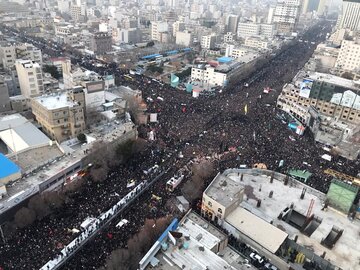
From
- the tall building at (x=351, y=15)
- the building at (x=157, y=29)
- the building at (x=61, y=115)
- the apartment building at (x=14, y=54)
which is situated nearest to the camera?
the building at (x=61, y=115)

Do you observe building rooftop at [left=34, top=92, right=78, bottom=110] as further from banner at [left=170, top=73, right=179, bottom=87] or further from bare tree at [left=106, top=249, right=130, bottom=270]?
banner at [left=170, top=73, right=179, bottom=87]

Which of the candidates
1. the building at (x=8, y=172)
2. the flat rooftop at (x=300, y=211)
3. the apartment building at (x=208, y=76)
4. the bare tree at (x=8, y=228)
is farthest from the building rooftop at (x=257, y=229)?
the apartment building at (x=208, y=76)

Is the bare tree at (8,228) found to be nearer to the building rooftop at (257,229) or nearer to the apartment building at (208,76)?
the building rooftop at (257,229)

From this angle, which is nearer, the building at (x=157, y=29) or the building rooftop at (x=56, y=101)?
the building rooftop at (x=56, y=101)

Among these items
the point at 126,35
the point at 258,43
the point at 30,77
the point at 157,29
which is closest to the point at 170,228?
the point at 30,77

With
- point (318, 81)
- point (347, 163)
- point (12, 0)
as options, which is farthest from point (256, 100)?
point (12, 0)

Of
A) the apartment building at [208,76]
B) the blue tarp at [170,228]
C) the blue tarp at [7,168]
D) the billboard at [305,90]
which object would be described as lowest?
the blue tarp at [170,228]

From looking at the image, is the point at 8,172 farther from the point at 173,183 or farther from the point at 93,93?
the point at 93,93

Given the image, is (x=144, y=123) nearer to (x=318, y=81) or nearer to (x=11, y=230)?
(x=11, y=230)
